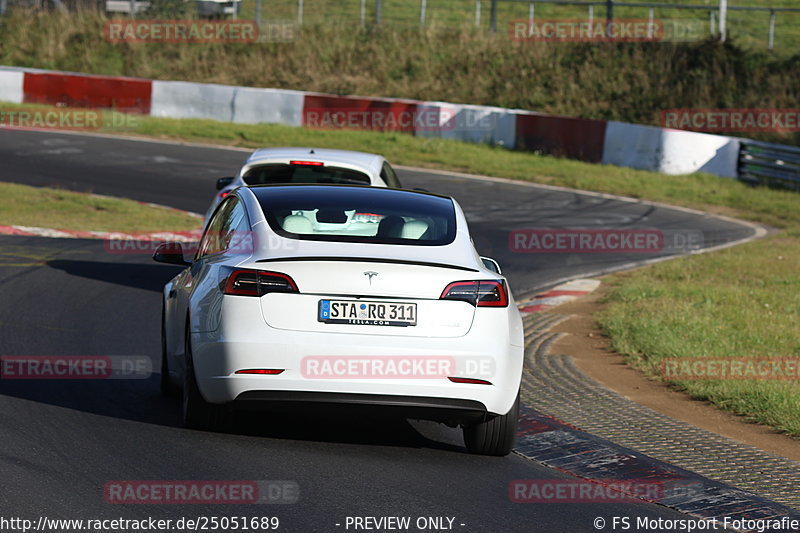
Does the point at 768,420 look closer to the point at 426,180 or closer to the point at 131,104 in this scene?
the point at 426,180

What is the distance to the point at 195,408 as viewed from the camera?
7105mm

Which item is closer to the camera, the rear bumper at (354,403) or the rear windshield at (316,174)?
the rear bumper at (354,403)

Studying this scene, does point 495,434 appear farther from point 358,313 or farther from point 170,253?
point 170,253

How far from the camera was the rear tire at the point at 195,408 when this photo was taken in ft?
23.1

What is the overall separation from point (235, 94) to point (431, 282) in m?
27.3

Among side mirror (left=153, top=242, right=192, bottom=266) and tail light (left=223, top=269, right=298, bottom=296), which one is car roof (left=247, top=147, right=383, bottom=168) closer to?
side mirror (left=153, top=242, right=192, bottom=266)

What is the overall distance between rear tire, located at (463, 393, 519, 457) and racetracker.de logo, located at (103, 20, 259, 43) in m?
35.2

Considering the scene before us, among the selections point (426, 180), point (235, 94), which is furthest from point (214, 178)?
point (235, 94)

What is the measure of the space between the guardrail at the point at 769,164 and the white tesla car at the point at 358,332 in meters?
20.9

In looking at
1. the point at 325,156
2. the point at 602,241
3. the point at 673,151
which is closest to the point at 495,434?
the point at 325,156

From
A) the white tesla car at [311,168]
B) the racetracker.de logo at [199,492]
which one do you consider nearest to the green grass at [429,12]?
the white tesla car at [311,168]

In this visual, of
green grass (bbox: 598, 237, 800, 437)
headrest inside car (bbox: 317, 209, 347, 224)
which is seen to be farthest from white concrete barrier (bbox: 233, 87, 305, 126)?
headrest inside car (bbox: 317, 209, 347, 224)

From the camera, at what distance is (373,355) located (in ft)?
21.6

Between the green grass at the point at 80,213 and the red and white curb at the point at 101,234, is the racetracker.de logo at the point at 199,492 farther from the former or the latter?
the green grass at the point at 80,213
